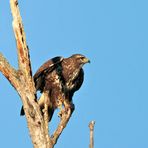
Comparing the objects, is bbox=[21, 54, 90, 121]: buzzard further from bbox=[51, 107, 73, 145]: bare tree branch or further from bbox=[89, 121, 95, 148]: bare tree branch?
bbox=[89, 121, 95, 148]: bare tree branch

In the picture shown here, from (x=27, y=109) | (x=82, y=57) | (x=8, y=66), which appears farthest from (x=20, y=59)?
(x=82, y=57)

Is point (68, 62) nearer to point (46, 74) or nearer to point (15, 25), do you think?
point (46, 74)

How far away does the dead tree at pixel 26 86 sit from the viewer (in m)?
6.98

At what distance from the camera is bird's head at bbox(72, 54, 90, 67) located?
13.7 meters

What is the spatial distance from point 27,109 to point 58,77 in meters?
6.03

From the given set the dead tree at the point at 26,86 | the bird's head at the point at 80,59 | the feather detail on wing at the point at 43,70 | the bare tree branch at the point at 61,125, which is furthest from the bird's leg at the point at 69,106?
the dead tree at the point at 26,86

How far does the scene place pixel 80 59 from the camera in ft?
45.4

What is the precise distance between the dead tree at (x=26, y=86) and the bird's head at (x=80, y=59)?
6.40 meters

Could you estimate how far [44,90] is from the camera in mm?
12562

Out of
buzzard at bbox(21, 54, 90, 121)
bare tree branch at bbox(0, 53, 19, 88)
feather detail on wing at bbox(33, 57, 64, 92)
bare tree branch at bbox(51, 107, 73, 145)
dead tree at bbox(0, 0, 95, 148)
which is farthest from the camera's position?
feather detail on wing at bbox(33, 57, 64, 92)

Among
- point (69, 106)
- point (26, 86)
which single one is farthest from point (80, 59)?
point (26, 86)

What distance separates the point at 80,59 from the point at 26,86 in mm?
6806

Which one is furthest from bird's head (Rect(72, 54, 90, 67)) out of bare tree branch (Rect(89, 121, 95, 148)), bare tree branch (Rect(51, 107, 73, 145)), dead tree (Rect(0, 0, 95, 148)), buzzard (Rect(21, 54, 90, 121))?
bare tree branch (Rect(89, 121, 95, 148))

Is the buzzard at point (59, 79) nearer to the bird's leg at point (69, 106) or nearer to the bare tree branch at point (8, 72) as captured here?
the bird's leg at point (69, 106)
